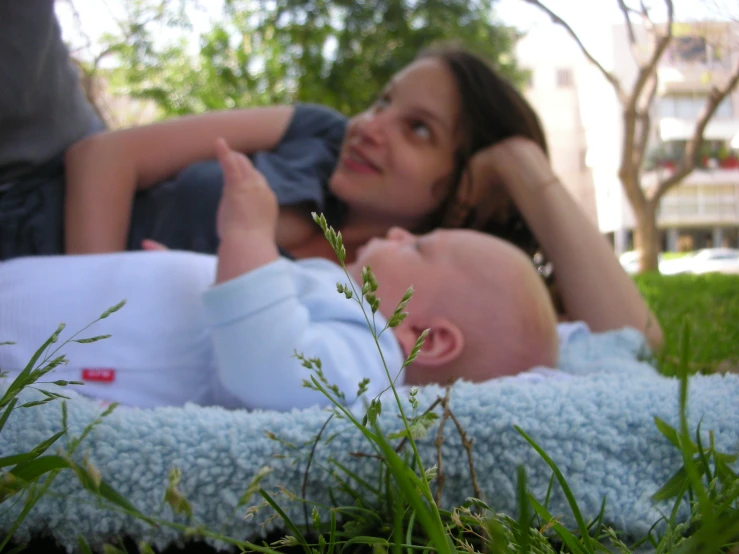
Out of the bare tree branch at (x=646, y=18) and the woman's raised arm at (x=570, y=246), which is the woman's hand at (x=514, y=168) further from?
the bare tree branch at (x=646, y=18)

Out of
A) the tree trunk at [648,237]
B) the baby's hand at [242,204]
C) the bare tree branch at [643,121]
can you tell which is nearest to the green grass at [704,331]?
the baby's hand at [242,204]

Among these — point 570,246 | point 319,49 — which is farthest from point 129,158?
point 319,49

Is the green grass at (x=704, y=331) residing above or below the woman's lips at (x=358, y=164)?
below

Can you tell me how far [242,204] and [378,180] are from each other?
24.4 inches

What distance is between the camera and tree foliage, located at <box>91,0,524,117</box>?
4301mm

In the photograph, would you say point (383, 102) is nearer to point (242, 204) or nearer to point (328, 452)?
point (242, 204)

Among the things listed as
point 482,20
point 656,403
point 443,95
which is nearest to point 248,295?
point 656,403

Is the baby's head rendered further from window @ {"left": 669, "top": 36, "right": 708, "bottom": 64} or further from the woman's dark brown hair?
the woman's dark brown hair

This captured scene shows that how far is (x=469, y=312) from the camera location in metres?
1.06

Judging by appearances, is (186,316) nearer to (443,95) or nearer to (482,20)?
(443,95)

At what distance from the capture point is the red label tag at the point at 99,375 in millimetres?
884

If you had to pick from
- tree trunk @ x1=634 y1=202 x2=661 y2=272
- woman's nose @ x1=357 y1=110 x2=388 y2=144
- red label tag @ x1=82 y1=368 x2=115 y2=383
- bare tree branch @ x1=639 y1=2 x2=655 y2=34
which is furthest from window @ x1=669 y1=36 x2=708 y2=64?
tree trunk @ x1=634 y1=202 x2=661 y2=272

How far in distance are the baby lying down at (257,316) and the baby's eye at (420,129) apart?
572mm

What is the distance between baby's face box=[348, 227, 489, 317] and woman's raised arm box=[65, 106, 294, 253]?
0.67m
